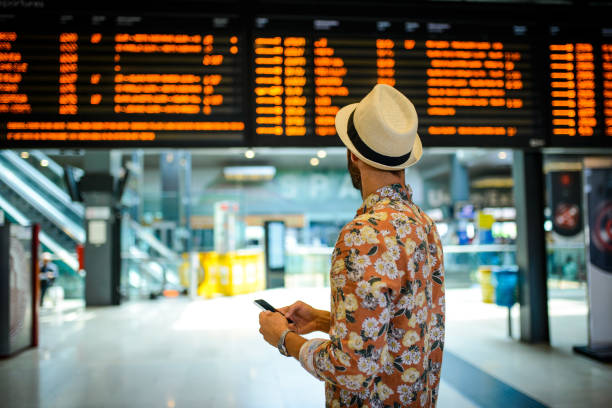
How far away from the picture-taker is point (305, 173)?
735 inches

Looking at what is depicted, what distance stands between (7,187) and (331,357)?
1336 cm

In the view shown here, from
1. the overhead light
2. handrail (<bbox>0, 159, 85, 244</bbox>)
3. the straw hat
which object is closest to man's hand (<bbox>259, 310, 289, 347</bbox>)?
the straw hat

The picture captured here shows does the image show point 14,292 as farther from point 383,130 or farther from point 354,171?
point 383,130

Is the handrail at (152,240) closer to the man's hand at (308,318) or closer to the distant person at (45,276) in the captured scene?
the distant person at (45,276)

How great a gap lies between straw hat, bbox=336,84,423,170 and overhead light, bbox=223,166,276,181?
17.0 m

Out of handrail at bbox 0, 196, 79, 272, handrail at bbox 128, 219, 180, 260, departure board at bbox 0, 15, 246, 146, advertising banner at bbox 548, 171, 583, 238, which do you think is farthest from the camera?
handrail at bbox 128, 219, 180, 260

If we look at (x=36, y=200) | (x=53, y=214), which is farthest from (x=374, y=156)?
(x=36, y=200)

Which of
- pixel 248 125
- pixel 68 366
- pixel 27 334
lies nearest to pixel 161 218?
pixel 27 334

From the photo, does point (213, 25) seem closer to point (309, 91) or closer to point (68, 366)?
point (309, 91)

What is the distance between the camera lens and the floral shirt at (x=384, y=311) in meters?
1.03

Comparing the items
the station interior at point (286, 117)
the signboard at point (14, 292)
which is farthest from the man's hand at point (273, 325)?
the signboard at point (14, 292)

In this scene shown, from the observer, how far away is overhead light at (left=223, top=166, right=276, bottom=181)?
59.2ft

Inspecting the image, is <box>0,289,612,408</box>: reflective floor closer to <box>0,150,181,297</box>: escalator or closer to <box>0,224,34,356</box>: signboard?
<box>0,224,34,356</box>: signboard

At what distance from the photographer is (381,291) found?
1.03 meters
